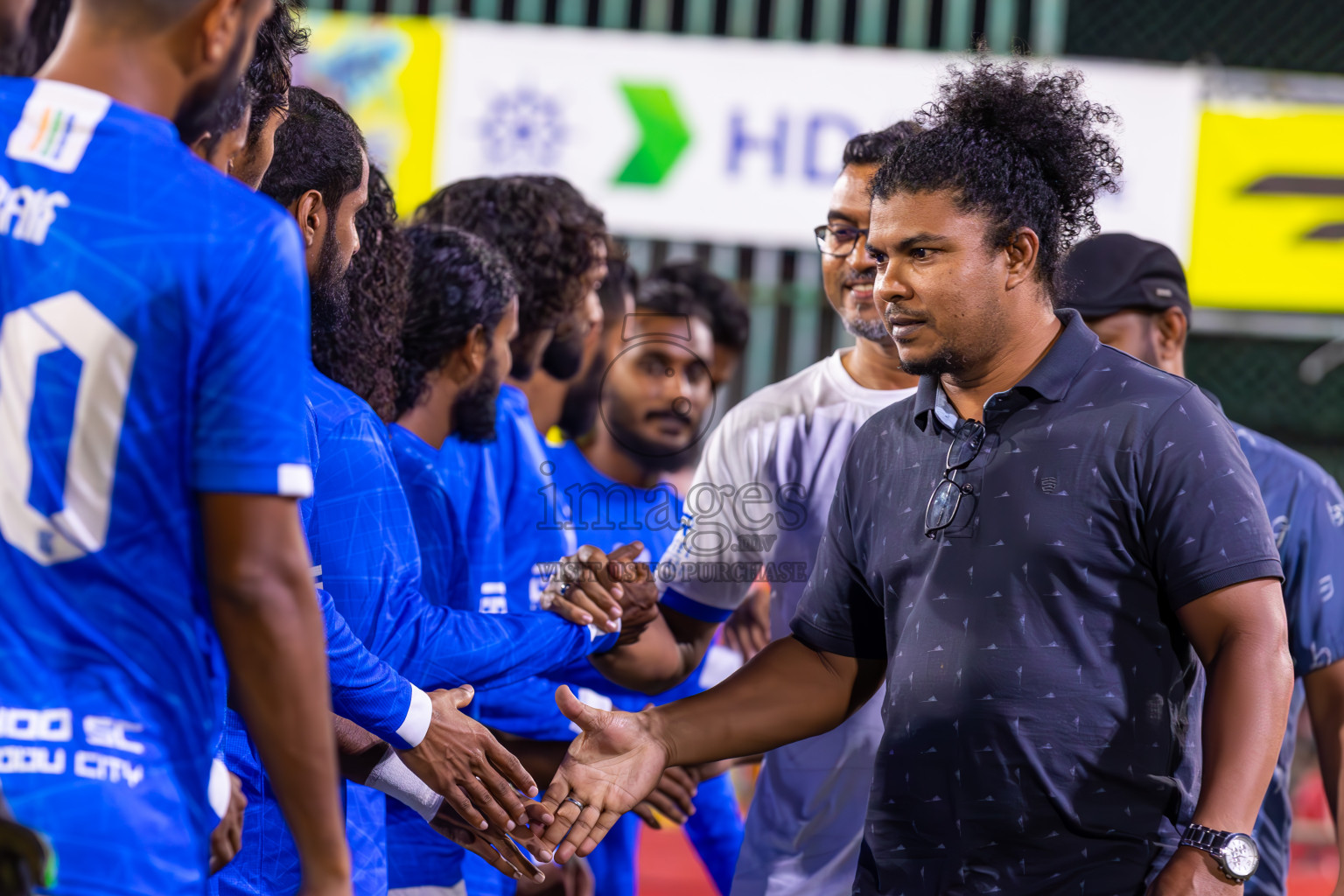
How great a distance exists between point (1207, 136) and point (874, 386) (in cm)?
514

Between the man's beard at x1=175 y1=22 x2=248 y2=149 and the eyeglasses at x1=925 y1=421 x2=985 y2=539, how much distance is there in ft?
3.82

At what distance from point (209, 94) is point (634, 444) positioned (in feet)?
9.38

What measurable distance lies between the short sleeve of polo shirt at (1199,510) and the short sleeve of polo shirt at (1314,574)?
874 mm

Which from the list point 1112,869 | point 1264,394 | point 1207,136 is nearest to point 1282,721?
point 1112,869

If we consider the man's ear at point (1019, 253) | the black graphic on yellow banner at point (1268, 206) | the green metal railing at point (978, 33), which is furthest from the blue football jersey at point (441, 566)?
the black graphic on yellow banner at point (1268, 206)

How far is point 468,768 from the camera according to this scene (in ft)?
6.91

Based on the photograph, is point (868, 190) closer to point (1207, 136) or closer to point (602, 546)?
point (602, 546)

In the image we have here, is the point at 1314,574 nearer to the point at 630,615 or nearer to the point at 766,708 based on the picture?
the point at 766,708

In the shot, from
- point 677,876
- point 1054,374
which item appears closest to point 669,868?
point 677,876

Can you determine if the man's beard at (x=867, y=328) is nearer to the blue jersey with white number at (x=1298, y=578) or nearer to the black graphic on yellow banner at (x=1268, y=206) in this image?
the blue jersey with white number at (x=1298, y=578)

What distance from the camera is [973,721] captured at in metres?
1.85

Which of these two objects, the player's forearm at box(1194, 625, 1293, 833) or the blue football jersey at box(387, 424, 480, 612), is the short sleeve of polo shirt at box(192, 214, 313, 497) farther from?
the blue football jersey at box(387, 424, 480, 612)

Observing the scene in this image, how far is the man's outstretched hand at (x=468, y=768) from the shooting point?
2086mm

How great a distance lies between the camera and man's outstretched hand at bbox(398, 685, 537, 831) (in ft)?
6.84
